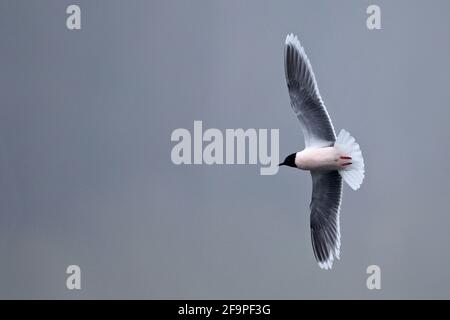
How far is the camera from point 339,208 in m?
4.73

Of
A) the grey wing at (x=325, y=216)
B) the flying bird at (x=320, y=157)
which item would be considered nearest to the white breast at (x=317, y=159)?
the flying bird at (x=320, y=157)

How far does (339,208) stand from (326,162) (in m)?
0.31

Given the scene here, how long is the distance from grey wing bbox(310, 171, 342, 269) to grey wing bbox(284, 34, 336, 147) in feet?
0.76

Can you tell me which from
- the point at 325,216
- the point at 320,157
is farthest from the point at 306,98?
the point at 325,216

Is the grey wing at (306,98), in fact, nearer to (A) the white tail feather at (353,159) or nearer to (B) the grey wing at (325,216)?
(A) the white tail feather at (353,159)

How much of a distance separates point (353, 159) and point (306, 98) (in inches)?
14.8

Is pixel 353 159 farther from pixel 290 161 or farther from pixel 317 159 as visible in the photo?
pixel 290 161

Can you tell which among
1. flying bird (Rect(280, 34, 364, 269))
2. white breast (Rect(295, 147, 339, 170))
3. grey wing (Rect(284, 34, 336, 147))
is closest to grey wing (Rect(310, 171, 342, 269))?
flying bird (Rect(280, 34, 364, 269))

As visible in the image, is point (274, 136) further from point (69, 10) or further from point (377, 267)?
point (69, 10)

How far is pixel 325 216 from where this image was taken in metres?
4.75

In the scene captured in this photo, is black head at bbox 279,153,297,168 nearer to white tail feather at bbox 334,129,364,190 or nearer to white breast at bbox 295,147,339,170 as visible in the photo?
white breast at bbox 295,147,339,170

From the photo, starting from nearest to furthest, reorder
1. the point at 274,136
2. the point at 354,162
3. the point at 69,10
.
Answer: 1. the point at 354,162
2. the point at 274,136
3. the point at 69,10

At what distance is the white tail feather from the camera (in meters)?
4.45

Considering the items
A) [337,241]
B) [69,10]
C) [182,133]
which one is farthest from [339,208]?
[69,10]
